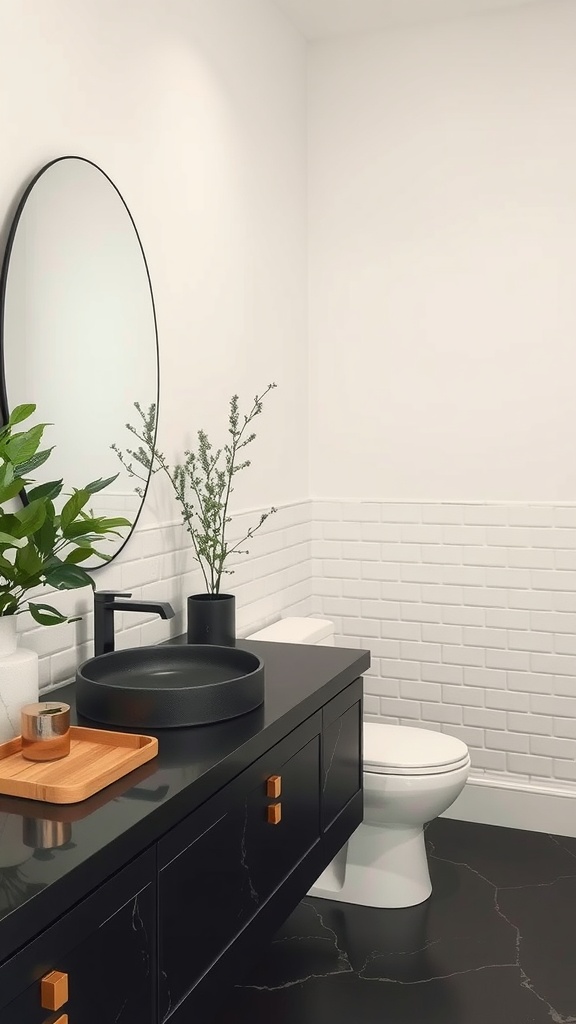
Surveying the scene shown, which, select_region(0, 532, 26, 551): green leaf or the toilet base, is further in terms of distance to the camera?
the toilet base

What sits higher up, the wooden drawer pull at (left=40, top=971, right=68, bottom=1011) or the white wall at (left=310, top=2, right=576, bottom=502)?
the white wall at (left=310, top=2, right=576, bottom=502)

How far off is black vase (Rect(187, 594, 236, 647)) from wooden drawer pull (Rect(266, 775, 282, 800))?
2.10ft

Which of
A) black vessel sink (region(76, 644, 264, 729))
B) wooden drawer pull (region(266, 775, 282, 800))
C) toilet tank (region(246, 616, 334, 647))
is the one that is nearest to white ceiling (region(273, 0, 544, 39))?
toilet tank (region(246, 616, 334, 647))

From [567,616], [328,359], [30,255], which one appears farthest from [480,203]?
[30,255]

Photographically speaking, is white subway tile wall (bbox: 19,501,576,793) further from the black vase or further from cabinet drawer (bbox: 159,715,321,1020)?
cabinet drawer (bbox: 159,715,321,1020)

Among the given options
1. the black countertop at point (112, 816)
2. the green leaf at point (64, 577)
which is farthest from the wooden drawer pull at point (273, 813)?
the green leaf at point (64, 577)

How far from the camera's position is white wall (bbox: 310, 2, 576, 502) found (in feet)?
11.5

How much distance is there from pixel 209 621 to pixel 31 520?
3.23 feet

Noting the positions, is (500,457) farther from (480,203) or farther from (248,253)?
(248,253)

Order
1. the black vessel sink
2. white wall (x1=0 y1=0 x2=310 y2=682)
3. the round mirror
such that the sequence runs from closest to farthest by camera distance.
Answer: the black vessel sink < the round mirror < white wall (x1=0 y1=0 x2=310 y2=682)

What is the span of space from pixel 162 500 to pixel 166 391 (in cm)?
32

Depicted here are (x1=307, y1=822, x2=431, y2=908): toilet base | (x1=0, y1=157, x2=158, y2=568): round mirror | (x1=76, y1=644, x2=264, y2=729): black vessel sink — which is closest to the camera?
(x1=76, y1=644, x2=264, y2=729): black vessel sink

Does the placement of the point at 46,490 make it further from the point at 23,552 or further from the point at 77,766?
the point at 77,766

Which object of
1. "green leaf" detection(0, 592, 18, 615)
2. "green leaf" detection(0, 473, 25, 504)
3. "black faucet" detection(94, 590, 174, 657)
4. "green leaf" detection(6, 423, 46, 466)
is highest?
"green leaf" detection(6, 423, 46, 466)
